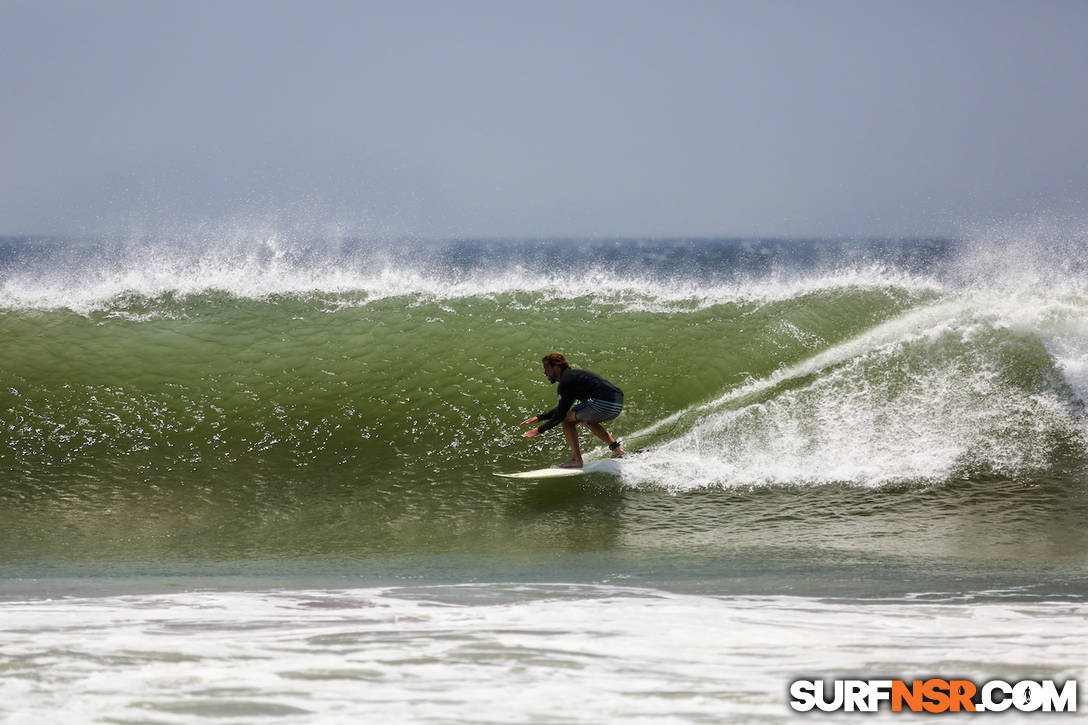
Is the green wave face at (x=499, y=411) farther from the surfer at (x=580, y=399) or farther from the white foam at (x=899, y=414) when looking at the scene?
the surfer at (x=580, y=399)

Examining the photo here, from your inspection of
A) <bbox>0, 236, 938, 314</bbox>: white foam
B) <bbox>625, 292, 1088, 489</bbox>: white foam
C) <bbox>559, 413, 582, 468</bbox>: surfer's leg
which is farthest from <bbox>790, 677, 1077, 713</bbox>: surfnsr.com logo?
<bbox>0, 236, 938, 314</bbox>: white foam

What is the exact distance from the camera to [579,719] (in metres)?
3.34

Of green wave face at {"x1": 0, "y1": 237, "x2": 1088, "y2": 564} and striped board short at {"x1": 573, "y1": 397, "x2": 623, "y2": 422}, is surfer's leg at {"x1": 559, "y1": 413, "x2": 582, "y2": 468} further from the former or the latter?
green wave face at {"x1": 0, "y1": 237, "x2": 1088, "y2": 564}

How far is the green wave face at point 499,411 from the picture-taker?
A: 24.3ft

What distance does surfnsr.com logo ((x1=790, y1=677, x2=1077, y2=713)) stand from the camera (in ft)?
11.2

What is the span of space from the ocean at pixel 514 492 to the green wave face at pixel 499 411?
0.17ft

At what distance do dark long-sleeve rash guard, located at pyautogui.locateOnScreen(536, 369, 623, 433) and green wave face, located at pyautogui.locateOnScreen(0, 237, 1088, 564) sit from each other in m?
0.71

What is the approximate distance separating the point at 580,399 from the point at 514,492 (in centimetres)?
120

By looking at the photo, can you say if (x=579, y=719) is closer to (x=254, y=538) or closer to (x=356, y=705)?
(x=356, y=705)

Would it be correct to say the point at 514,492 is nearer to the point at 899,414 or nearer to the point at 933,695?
the point at 899,414

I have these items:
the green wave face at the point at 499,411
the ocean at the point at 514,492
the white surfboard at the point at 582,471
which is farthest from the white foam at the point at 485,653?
the white surfboard at the point at 582,471

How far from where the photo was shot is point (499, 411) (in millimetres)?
10367

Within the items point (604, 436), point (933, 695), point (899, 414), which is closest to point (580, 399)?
point (604, 436)

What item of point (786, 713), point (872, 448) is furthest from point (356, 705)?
point (872, 448)
